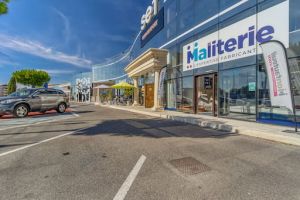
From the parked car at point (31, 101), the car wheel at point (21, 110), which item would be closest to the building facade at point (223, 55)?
the parked car at point (31, 101)

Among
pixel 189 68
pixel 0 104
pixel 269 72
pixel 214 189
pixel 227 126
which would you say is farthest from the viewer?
pixel 189 68

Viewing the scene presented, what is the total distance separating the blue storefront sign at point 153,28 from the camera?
1827 centimetres

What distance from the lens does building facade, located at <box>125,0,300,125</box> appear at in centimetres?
778

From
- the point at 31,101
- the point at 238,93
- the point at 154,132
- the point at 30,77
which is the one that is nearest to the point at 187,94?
the point at 238,93

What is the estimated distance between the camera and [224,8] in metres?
10.5

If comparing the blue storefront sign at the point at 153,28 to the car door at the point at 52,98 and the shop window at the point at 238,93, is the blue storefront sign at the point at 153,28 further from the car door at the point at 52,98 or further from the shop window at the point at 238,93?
the car door at the point at 52,98

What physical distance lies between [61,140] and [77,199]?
3765 millimetres

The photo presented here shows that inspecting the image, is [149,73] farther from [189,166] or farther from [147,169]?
[147,169]

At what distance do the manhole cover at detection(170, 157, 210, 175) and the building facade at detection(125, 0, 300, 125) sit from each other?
19.6ft

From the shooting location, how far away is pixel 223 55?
1052 cm

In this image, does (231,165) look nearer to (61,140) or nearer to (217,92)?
(61,140)

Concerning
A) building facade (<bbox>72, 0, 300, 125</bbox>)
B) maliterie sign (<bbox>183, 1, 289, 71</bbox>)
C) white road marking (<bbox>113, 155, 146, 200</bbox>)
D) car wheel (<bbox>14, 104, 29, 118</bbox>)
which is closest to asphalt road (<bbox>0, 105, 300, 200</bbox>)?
white road marking (<bbox>113, 155, 146, 200</bbox>)

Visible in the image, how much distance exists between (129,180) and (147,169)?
0.57 metres

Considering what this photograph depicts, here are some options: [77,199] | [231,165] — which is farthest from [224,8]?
[77,199]
